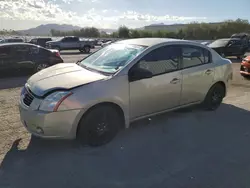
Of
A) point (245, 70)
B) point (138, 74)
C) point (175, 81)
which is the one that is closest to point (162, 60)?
point (175, 81)

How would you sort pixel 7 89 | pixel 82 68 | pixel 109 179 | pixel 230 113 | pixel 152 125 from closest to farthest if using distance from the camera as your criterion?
pixel 109 179 < pixel 82 68 < pixel 152 125 < pixel 230 113 < pixel 7 89

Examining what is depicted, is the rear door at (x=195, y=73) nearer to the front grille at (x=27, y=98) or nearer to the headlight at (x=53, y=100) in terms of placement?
the headlight at (x=53, y=100)

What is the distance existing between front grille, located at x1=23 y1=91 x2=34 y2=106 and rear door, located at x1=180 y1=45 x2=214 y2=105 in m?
2.71

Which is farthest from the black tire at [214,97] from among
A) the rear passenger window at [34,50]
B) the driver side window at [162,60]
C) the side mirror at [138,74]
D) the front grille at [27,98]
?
the rear passenger window at [34,50]

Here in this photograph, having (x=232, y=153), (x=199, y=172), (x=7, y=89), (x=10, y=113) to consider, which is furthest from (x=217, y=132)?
(x=7, y=89)

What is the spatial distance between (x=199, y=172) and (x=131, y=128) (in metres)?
1.66

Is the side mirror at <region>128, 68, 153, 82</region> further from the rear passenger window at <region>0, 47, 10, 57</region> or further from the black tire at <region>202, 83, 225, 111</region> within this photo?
the rear passenger window at <region>0, 47, 10, 57</region>

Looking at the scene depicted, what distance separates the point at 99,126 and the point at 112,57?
135 centimetres

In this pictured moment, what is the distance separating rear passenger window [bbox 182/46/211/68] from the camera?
15.8 ft

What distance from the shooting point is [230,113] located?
5.62 metres

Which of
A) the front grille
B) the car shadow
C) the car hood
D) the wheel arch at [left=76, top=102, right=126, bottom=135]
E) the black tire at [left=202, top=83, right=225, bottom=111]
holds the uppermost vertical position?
the car hood

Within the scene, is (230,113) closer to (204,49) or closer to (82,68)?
(204,49)

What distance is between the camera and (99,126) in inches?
150

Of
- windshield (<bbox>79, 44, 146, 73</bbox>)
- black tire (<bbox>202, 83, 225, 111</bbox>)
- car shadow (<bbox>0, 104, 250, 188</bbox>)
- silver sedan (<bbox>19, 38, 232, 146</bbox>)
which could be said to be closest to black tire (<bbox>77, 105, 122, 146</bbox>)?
silver sedan (<bbox>19, 38, 232, 146</bbox>)
